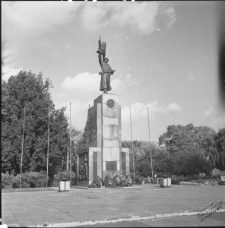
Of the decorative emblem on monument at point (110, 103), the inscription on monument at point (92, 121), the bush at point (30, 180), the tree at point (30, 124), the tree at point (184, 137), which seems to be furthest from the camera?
the tree at point (184, 137)

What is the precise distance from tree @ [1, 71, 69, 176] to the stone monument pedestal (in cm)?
611

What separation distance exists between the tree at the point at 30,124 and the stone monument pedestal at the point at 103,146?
6106 millimetres

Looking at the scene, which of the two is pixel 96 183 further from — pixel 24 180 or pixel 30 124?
pixel 30 124

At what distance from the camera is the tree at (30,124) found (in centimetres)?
2548

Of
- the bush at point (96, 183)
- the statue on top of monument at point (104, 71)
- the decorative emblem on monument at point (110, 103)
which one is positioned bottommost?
the bush at point (96, 183)

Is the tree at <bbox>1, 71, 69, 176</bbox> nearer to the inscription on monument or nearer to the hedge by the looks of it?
the hedge

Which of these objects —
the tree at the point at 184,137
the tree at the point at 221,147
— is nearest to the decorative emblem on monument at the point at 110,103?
the tree at the point at 221,147

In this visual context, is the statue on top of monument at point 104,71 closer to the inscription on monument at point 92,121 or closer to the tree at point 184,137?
the inscription on monument at point 92,121

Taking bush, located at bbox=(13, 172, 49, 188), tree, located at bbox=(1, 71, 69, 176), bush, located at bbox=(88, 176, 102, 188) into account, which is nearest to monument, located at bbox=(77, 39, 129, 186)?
bush, located at bbox=(88, 176, 102, 188)

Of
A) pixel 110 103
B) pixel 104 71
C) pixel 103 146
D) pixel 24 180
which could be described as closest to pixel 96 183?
pixel 103 146

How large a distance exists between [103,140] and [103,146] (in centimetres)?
53

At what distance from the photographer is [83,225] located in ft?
21.8

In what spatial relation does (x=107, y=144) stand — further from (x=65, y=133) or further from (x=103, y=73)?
(x=65, y=133)

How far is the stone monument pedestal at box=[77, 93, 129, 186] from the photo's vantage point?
20.8 metres
